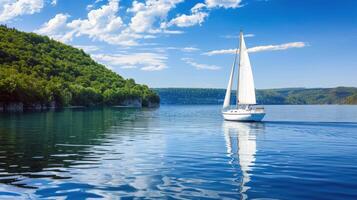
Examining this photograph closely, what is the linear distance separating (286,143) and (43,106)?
476 feet

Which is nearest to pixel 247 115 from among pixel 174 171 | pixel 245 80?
pixel 245 80

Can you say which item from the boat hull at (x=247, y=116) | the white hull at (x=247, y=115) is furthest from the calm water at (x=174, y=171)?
the boat hull at (x=247, y=116)

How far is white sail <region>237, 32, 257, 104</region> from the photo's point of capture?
79.7 m

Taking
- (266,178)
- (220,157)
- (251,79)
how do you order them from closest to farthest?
(266,178) → (220,157) → (251,79)

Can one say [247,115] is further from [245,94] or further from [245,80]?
[245,80]

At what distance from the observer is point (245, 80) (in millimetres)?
80500

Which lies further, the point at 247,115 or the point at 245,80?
the point at 245,80

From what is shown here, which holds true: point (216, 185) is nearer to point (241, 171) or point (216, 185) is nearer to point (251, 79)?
point (241, 171)

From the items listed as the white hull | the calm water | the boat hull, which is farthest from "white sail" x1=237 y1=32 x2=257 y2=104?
the calm water

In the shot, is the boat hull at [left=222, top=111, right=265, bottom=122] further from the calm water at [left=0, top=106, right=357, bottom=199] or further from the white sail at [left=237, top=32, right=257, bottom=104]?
the calm water at [left=0, top=106, right=357, bottom=199]

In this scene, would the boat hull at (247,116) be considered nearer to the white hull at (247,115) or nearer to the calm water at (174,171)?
the white hull at (247,115)

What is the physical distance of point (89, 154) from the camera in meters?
30.2

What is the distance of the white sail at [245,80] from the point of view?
79.7 metres

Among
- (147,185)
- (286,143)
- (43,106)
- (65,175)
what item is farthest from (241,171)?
(43,106)
